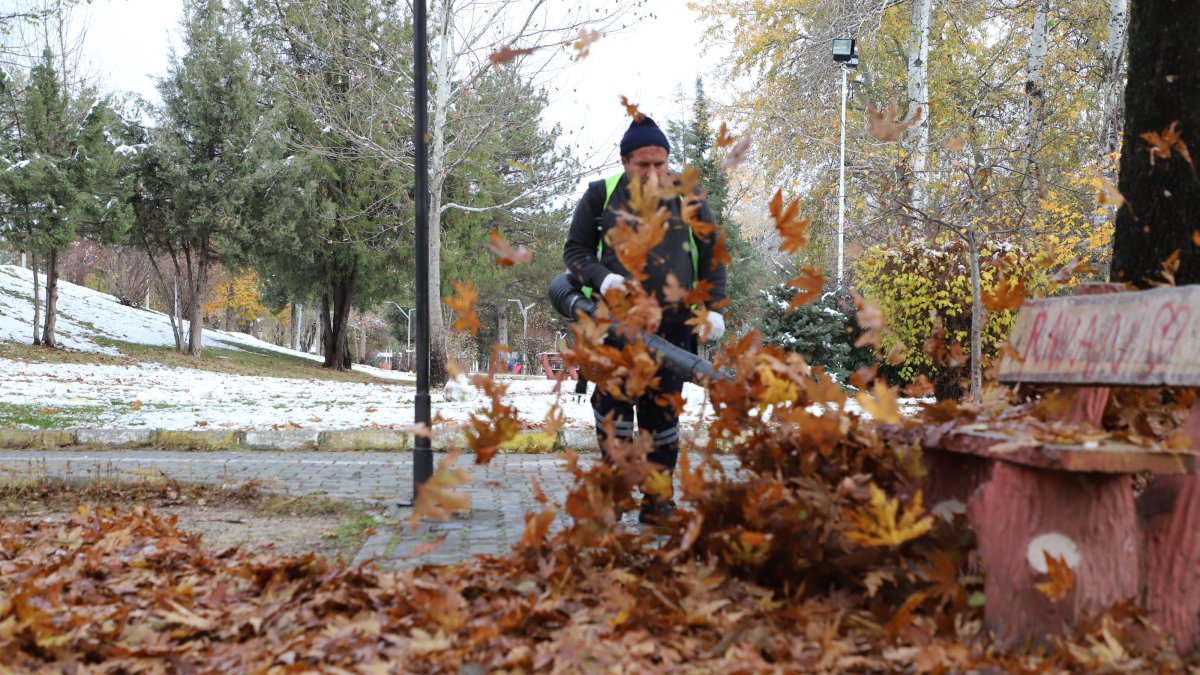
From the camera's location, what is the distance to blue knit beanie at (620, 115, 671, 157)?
418 cm

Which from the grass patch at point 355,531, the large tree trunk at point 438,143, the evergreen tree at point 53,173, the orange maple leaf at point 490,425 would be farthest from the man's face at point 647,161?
the evergreen tree at point 53,173

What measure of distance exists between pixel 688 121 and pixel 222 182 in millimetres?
21951

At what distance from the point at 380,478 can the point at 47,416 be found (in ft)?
18.0

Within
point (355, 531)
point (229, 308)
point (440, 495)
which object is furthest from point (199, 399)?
point (229, 308)

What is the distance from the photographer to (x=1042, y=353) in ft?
10.1

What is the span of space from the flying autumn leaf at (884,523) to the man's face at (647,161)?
1.93 metres

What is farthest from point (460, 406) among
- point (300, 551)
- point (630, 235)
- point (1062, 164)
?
point (1062, 164)

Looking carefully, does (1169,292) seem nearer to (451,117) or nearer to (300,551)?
(300,551)

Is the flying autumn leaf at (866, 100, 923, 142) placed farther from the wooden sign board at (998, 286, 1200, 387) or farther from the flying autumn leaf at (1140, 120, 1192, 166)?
the flying autumn leaf at (1140, 120, 1192, 166)

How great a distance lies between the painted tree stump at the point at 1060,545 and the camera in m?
2.44

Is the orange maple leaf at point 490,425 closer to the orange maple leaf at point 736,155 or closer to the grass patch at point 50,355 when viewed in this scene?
the orange maple leaf at point 736,155

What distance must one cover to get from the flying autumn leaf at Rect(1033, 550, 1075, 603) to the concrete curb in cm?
555

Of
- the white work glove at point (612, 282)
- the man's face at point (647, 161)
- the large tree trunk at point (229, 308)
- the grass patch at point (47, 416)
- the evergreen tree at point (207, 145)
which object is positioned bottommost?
the grass patch at point (47, 416)

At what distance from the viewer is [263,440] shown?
327 inches
